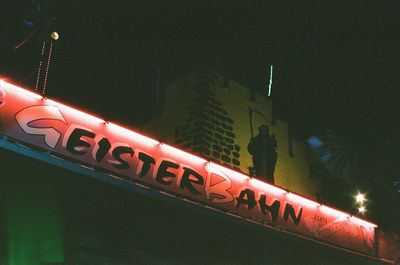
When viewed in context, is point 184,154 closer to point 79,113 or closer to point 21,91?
point 79,113

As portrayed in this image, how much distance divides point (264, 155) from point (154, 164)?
17.1 ft

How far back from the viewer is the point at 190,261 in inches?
405

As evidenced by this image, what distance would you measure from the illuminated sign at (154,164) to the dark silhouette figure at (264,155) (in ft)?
6.73

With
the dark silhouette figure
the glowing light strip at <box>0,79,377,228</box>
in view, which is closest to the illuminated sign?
the glowing light strip at <box>0,79,377,228</box>

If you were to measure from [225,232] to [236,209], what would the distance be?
54cm

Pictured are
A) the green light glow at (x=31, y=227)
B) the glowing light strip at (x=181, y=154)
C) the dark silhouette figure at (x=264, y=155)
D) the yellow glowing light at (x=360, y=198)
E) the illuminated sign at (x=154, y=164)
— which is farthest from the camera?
Answer: the yellow glowing light at (x=360, y=198)

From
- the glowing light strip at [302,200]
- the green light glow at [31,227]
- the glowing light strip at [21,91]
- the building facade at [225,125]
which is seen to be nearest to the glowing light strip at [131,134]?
the glowing light strip at [21,91]

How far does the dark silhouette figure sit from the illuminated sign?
2050 mm

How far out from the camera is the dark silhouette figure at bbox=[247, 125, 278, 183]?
13.2 meters

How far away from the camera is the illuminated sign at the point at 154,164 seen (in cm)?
761

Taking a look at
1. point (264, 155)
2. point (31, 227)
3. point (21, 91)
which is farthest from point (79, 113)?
point (264, 155)

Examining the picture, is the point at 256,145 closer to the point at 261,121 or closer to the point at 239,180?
the point at 261,121

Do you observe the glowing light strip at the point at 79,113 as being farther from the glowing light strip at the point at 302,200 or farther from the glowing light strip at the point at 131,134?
the glowing light strip at the point at 302,200

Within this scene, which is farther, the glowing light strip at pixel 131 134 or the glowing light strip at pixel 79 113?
the glowing light strip at pixel 131 134
